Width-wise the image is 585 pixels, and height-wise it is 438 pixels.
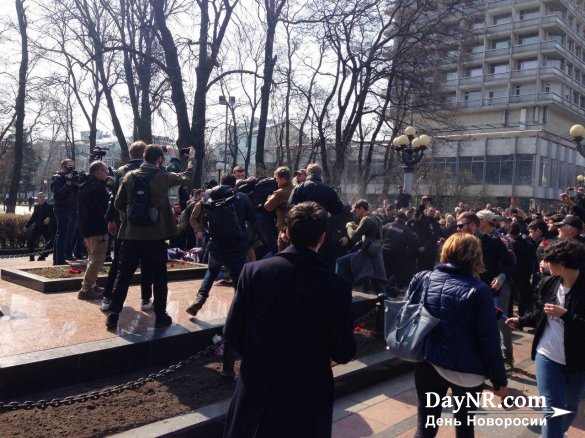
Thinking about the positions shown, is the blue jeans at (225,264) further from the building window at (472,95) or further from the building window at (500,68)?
the building window at (500,68)

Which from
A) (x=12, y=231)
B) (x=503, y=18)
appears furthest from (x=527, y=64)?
(x=12, y=231)

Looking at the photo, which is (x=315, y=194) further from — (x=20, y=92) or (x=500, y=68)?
(x=500, y=68)

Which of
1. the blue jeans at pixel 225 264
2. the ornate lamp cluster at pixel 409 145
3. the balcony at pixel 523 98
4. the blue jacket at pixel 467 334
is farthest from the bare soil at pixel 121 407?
the balcony at pixel 523 98

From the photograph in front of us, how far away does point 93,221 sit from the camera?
7.25 meters

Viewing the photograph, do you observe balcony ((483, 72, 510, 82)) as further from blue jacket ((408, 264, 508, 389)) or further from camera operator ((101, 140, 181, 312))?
blue jacket ((408, 264, 508, 389))

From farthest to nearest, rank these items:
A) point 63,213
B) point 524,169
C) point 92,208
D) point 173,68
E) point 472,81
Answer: point 472,81
point 524,169
point 173,68
point 63,213
point 92,208

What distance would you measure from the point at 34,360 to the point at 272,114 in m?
31.7

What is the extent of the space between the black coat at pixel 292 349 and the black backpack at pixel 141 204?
10.8 ft

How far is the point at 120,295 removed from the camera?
19.1ft

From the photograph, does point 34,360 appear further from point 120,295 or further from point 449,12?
point 449,12

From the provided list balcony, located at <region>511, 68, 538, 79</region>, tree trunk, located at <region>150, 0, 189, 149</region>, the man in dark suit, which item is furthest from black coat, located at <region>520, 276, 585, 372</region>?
balcony, located at <region>511, 68, 538, 79</region>

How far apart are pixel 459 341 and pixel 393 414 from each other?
2.14 metres

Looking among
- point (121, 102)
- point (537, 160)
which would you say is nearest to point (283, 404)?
point (121, 102)

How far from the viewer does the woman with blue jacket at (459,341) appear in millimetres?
3471
